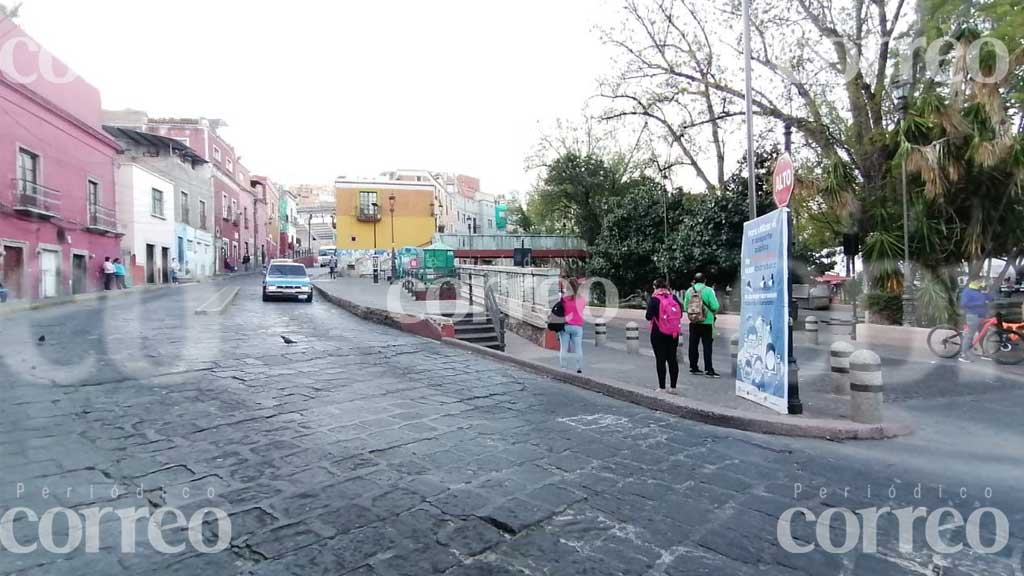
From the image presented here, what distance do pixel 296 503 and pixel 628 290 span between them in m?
22.4

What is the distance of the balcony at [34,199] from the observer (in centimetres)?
1914

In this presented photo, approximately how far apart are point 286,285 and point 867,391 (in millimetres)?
18550

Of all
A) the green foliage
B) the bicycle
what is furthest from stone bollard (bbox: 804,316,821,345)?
the bicycle

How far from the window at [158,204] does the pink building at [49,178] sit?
14.4ft

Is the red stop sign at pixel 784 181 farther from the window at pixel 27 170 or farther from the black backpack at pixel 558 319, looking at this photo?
the window at pixel 27 170

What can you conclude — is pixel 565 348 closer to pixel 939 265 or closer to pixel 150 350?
pixel 150 350

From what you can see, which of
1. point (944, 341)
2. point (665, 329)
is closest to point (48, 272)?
point (665, 329)

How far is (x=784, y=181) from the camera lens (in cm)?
665

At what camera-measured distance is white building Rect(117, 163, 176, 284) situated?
2853cm

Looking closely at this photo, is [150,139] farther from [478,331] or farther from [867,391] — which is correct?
[867,391]

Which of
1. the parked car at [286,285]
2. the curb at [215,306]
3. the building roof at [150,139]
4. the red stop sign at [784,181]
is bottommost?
the curb at [215,306]

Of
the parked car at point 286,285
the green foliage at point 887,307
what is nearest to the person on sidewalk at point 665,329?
the green foliage at point 887,307

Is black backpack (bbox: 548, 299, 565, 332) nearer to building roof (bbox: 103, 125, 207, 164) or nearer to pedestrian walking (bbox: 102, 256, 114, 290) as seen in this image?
pedestrian walking (bbox: 102, 256, 114, 290)

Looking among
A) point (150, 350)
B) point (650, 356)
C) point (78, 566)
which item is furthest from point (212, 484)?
point (650, 356)
